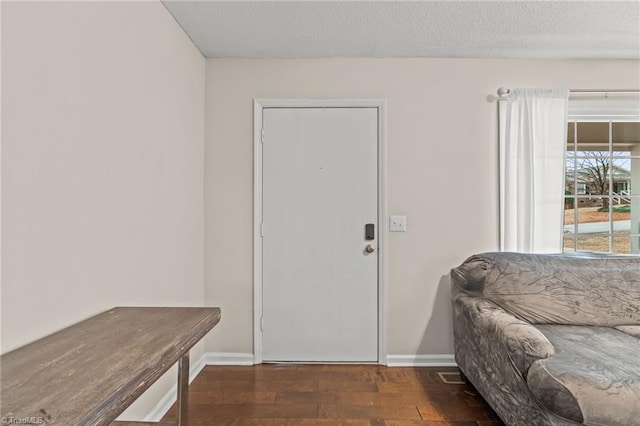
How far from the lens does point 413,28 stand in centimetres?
244

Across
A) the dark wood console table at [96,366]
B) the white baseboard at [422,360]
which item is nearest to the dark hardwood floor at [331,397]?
the white baseboard at [422,360]

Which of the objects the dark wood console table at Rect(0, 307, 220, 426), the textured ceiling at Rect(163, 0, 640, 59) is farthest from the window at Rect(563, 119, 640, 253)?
the dark wood console table at Rect(0, 307, 220, 426)

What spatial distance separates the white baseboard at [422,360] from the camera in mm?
2867

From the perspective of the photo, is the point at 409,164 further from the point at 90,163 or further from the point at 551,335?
the point at 90,163

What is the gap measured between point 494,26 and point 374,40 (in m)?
0.77

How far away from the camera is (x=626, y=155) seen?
9.64ft

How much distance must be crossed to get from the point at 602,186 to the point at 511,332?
6.10 ft

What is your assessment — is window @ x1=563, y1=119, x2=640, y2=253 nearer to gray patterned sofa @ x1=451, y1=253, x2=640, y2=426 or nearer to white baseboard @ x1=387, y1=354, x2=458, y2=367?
gray patterned sofa @ x1=451, y1=253, x2=640, y2=426

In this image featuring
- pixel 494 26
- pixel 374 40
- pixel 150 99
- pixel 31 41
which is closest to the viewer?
pixel 31 41

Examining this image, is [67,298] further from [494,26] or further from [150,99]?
[494,26]

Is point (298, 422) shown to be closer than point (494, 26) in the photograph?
Yes

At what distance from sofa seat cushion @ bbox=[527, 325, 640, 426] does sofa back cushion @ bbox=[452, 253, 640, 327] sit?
439 millimetres

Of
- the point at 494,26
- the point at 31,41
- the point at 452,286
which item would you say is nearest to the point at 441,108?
the point at 494,26

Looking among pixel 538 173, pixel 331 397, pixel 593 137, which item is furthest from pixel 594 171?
pixel 331 397
